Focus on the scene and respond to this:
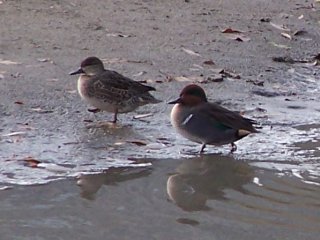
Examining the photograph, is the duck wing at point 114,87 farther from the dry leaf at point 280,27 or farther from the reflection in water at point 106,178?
the dry leaf at point 280,27

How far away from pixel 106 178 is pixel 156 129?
1.63 meters

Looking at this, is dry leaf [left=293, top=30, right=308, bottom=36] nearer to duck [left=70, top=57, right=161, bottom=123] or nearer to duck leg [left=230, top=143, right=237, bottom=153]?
duck [left=70, top=57, right=161, bottom=123]

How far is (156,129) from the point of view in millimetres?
8914

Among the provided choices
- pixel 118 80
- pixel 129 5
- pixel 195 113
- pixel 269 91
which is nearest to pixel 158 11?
pixel 129 5

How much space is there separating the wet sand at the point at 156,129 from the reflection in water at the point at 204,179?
14 millimetres

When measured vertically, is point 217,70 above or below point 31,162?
above

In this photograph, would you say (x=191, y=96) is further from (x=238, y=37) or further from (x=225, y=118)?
(x=238, y=37)

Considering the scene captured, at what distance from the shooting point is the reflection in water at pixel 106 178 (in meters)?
7.05

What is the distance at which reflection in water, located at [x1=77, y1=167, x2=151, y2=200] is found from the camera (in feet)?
23.1

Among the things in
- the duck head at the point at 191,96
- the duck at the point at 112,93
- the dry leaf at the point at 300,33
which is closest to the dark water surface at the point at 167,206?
the duck head at the point at 191,96

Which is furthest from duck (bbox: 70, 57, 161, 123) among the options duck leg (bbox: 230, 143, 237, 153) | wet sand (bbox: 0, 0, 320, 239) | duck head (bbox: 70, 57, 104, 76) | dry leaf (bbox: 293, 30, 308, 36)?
dry leaf (bbox: 293, 30, 308, 36)

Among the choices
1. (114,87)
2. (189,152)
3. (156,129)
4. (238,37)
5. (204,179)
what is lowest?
(204,179)

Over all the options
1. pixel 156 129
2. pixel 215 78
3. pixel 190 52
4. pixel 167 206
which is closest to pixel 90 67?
pixel 156 129

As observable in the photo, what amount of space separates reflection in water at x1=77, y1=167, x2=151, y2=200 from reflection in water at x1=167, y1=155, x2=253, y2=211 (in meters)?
0.27
